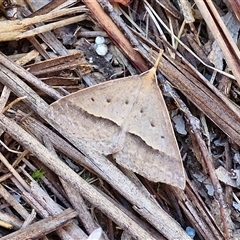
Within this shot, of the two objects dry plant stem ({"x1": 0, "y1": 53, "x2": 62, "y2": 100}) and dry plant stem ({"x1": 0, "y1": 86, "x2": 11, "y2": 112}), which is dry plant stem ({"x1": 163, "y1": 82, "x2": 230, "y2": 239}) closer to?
dry plant stem ({"x1": 0, "y1": 53, "x2": 62, "y2": 100})

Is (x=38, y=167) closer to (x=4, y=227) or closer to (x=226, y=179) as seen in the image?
(x=4, y=227)

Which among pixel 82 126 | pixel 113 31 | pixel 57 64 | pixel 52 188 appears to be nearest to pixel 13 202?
pixel 52 188

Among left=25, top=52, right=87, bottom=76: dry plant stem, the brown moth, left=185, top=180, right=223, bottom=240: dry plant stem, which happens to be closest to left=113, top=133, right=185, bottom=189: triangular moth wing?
the brown moth

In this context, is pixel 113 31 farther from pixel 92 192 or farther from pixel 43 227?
pixel 43 227

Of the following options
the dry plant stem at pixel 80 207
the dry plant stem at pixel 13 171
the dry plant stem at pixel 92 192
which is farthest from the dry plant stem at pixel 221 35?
the dry plant stem at pixel 13 171

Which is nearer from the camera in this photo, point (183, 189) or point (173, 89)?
point (183, 189)

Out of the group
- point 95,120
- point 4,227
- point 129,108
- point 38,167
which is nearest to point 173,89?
point 129,108
